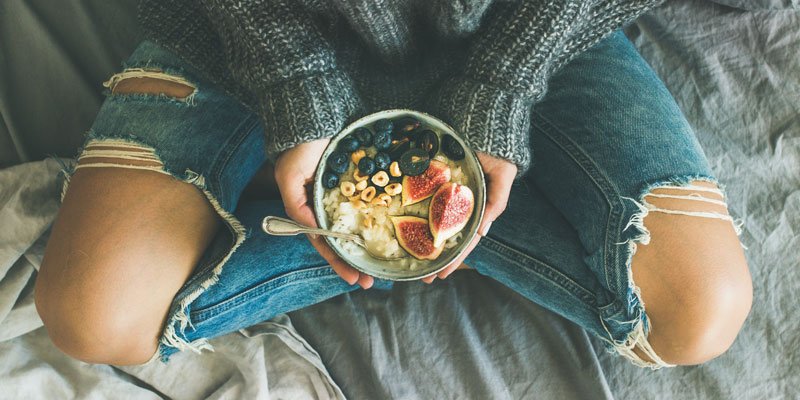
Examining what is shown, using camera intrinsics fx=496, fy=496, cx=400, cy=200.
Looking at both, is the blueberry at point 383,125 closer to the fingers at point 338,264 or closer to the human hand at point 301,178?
the human hand at point 301,178

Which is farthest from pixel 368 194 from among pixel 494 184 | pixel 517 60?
pixel 517 60

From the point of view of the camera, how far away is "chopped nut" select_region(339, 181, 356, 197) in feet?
3.22

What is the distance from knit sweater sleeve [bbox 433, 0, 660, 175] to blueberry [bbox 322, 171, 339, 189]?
279 millimetres

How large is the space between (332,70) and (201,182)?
16.1 inches

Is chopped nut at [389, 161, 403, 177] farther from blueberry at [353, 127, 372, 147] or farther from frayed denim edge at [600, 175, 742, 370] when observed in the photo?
frayed denim edge at [600, 175, 742, 370]

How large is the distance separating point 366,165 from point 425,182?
0.40 ft

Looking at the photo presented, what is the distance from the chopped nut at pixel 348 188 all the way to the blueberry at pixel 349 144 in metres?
0.07

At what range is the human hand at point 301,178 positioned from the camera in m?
1.03

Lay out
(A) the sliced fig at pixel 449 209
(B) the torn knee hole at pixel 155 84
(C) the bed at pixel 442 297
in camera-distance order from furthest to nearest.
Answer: (C) the bed at pixel 442 297
(B) the torn knee hole at pixel 155 84
(A) the sliced fig at pixel 449 209

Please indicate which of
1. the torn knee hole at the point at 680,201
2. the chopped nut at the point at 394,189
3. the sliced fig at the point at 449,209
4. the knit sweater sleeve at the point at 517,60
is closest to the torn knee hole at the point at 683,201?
the torn knee hole at the point at 680,201

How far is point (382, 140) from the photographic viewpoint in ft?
3.21

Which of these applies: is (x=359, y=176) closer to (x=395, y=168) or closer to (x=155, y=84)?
(x=395, y=168)

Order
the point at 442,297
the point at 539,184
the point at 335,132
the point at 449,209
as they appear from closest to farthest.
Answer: the point at 449,209 < the point at 335,132 < the point at 539,184 < the point at 442,297

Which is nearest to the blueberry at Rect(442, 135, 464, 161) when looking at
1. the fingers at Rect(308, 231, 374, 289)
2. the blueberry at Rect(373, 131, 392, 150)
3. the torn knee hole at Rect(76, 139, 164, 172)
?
the blueberry at Rect(373, 131, 392, 150)
